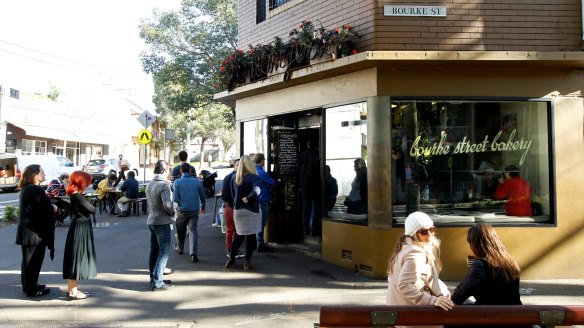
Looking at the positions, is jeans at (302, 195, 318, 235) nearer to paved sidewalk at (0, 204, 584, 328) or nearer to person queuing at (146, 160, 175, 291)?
paved sidewalk at (0, 204, 584, 328)

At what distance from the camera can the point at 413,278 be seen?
3.44 m

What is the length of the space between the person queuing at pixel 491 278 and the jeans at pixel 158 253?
4.42 m

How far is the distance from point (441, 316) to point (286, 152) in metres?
7.22

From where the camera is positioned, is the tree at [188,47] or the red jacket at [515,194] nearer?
the red jacket at [515,194]

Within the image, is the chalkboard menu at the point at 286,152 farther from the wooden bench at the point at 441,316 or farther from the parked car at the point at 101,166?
the parked car at the point at 101,166

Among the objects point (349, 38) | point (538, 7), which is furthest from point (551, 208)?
point (349, 38)

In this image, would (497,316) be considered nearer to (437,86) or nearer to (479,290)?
(479,290)

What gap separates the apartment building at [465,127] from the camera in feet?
24.5

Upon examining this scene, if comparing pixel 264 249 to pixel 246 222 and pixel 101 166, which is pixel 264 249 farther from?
pixel 101 166

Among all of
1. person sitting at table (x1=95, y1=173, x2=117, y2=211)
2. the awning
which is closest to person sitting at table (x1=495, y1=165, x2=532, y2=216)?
person sitting at table (x1=95, y1=173, x2=117, y2=211)

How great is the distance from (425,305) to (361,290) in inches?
145

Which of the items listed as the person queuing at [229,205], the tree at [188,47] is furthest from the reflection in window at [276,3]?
the tree at [188,47]

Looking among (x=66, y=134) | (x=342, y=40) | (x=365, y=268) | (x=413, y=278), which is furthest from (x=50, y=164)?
(x=413, y=278)

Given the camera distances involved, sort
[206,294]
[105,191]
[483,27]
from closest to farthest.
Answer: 1. [206,294]
2. [483,27]
3. [105,191]
